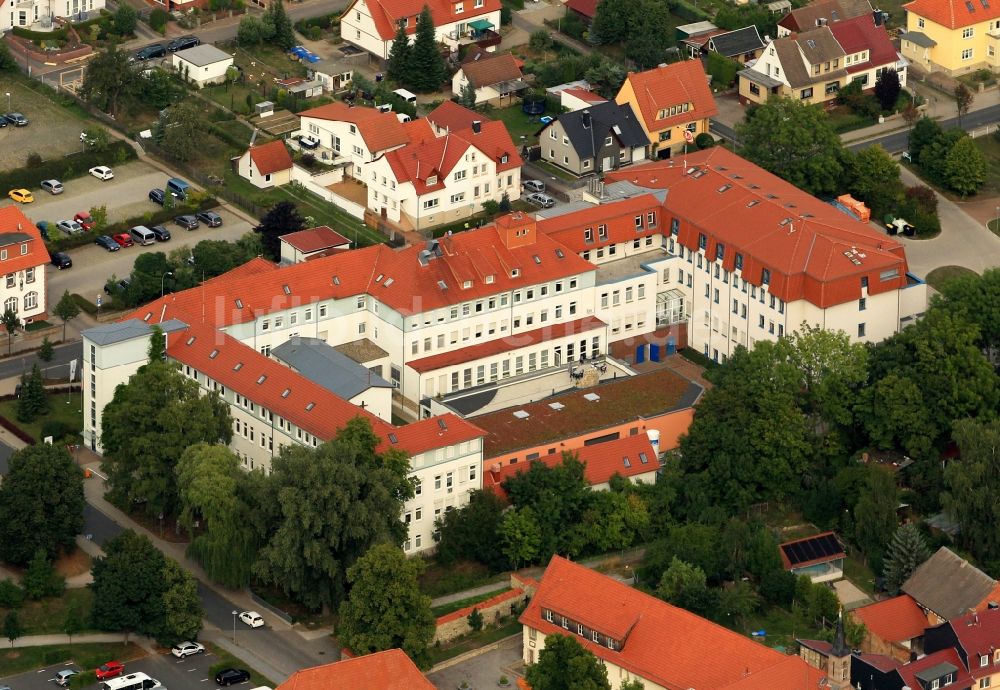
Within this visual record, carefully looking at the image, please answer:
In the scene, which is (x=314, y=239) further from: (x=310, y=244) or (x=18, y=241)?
(x=18, y=241)

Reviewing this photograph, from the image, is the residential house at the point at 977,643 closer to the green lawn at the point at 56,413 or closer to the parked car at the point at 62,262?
the green lawn at the point at 56,413

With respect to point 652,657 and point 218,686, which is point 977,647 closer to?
point 652,657

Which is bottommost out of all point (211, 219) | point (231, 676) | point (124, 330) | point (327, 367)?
point (231, 676)

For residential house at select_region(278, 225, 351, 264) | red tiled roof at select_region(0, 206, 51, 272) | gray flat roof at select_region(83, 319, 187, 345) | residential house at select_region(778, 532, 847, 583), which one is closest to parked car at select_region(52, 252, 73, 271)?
red tiled roof at select_region(0, 206, 51, 272)

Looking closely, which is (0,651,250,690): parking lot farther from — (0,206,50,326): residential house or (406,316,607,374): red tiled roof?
(0,206,50,326): residential house

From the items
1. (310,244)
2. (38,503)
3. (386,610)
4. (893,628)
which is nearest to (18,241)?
(310,244)
